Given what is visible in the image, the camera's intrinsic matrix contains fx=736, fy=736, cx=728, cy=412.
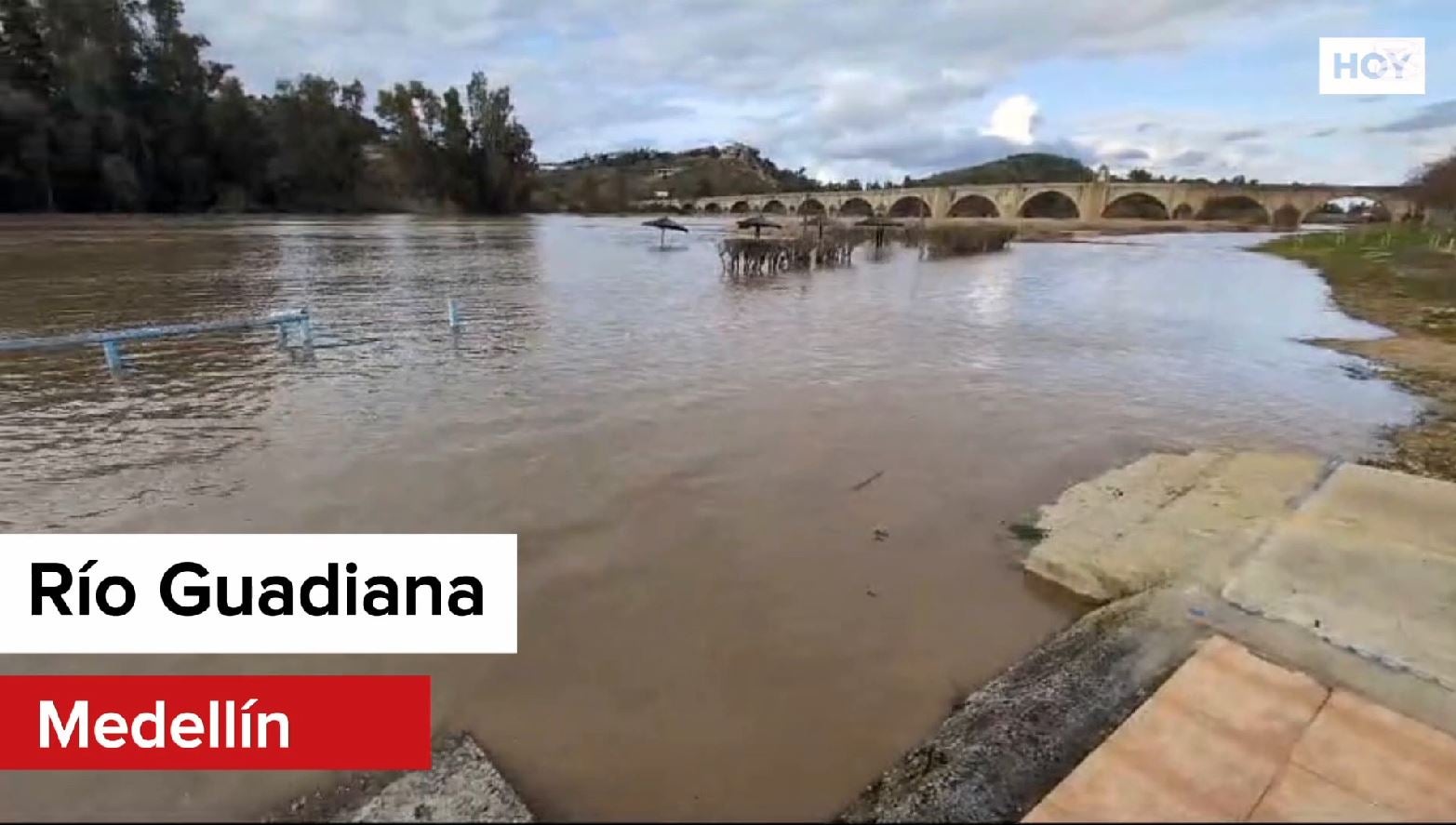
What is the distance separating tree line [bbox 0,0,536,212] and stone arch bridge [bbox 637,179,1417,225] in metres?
37.1

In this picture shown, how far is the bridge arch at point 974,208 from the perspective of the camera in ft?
320

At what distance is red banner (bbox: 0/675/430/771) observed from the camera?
3.14 m

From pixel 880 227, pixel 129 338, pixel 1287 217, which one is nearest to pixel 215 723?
pixel 129 338

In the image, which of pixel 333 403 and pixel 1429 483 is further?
pixel 333 403

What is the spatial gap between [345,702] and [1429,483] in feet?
24.3

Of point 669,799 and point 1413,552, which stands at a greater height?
point 1413,552

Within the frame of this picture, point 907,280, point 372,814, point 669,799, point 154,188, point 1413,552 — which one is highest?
point 154,188

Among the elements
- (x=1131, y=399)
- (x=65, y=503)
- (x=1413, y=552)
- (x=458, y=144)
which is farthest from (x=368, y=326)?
(x=458, y=144)

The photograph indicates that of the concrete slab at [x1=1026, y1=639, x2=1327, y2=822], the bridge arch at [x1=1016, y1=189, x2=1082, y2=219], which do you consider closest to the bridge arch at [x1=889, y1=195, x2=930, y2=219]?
the bridge arch at [x1=1016, y1=189, x2=1082, y2=219]

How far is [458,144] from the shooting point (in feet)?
278

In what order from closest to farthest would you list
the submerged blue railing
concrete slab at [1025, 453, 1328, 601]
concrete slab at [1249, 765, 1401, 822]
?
concrete slab at [1249, 765, 1401, 822] → concrete slab at [1025, 453, 1328, 601] → the submerged blue railing

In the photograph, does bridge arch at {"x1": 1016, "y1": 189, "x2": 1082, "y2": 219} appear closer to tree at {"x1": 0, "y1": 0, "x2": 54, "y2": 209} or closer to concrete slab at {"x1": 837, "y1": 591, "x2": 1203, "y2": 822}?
tree at {"x1": 0, "y1": 0, "x2": 54, "y2": 209}

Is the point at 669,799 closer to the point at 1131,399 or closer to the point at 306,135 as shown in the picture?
the point at 1131,399

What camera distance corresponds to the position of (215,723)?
351cm
